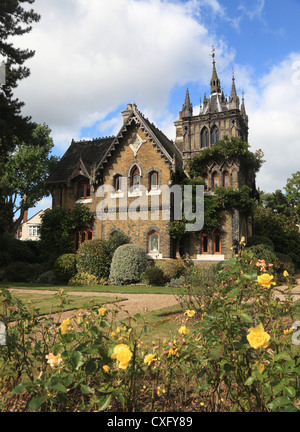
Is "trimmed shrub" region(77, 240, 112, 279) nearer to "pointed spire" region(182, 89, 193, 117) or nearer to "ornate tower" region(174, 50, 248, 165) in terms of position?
"ornate tower" region(174, 50, 248, 165)

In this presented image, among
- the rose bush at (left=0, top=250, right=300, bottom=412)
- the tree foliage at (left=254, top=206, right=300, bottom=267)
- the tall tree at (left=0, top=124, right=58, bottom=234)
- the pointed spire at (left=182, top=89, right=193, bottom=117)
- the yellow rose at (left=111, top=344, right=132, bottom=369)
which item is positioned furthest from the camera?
the tall tree at (left=0, top=124, right=58, bottom=234)

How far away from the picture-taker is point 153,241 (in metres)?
22.6

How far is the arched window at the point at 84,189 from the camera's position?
2597cm

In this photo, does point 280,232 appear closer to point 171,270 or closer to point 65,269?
point 171,270

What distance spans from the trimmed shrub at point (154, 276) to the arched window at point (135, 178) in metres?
6.64

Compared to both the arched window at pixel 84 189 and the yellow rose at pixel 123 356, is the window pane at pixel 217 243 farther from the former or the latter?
the yellow rose at pixel 123 356

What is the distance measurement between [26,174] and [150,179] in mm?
23217

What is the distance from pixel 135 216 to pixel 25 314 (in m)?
19.6

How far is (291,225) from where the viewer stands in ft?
105

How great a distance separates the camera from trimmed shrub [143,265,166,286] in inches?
767

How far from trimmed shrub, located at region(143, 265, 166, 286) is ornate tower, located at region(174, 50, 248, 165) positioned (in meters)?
10.2

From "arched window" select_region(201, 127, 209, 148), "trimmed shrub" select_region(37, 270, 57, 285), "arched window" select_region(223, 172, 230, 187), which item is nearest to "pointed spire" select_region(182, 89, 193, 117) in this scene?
"arched window" select_region(201, 127, 209, 148)
